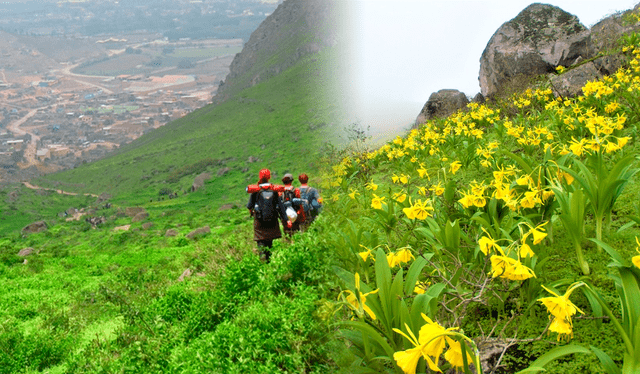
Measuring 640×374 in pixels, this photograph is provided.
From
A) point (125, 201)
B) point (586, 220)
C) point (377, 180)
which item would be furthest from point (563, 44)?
point (125, 201)

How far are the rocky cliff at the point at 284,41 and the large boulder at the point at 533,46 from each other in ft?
336

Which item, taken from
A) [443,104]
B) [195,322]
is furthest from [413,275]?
[443,104]

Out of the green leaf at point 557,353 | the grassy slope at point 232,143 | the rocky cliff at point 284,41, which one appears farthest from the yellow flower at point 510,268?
the rocky cliff at point 284,41

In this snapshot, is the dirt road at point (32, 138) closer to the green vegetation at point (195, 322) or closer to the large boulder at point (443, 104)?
the large boulder at point (443, 104)

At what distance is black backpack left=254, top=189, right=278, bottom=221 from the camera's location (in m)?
5.62

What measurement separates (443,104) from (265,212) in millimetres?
13913

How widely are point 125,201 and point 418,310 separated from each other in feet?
215

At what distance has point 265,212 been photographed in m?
5.63

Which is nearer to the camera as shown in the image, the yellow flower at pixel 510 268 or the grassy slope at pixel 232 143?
the yellow flower at pixel 510 268

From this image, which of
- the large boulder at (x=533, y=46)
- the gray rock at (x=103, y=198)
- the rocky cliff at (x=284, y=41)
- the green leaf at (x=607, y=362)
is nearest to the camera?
the green leaf at (x=607, y=362)

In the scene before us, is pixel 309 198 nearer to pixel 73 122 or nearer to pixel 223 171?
pixel 223 171

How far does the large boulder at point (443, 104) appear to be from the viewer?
58.0ft

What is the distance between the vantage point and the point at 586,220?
11.4 feet

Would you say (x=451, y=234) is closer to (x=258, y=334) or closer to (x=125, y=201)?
(x=258, y=334)
